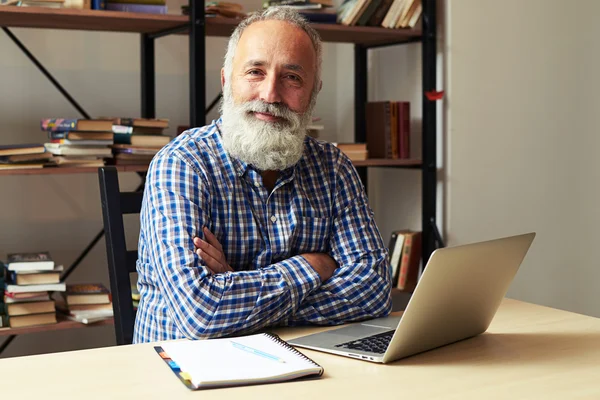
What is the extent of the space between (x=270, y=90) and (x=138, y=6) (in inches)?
39.7

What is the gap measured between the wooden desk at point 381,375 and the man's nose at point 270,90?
71cm

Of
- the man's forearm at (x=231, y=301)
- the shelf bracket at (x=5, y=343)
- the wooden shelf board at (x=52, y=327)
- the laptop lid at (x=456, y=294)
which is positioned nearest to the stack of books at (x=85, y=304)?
the wooden shelf board at (x=52, y=327)

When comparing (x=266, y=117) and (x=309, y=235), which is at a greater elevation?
(x=266, y=117)

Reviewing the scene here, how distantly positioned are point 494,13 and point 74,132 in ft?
5.74

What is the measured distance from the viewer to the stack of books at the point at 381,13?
2984 millimetres

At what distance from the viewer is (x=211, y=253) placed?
5.35 feet

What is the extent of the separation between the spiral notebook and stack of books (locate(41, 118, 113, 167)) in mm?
1368

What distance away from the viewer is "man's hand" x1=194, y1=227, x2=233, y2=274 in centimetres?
161

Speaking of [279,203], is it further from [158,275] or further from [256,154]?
[158,275]

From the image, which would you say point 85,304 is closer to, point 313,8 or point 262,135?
point 262,135

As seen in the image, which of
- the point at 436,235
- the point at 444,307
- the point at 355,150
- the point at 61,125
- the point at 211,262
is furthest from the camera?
the point at 436,235

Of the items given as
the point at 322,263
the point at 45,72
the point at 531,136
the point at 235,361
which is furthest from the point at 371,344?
the point at 531,136

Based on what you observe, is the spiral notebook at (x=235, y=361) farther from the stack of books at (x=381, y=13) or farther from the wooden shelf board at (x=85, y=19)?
the stack of books at (x=381, y=13)

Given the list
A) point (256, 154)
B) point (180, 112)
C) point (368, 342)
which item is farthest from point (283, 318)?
point (180, 112)
